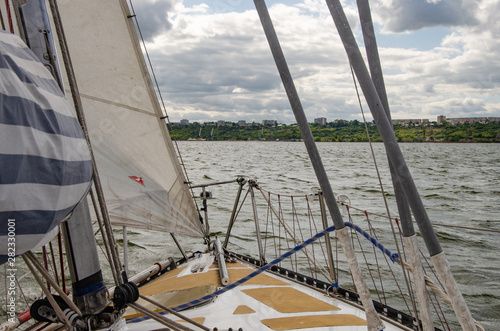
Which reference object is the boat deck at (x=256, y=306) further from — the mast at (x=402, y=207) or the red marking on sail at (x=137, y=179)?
the mast at (x=402, y=207)

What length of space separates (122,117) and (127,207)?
3.43ft

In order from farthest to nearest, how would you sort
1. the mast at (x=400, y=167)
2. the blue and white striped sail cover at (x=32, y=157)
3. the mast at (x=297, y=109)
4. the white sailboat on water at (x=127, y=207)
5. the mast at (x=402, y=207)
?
1. the mast at (x=297, y=109)
2. the mast at (x=402, y=207)
3. the mast at (x=400, y=167)
4. the white sailboat on water at (x=127, y=207)
5. the blue and white striped sail cover at (x=32, y=157)

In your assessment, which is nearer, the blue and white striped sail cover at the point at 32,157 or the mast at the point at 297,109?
the blue and white striped sail cover at the point at 32,157

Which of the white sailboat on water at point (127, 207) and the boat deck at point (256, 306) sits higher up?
the white sailboat on water at point (127, 207)

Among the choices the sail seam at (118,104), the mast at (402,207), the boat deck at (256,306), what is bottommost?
the boat deck at (256,306)

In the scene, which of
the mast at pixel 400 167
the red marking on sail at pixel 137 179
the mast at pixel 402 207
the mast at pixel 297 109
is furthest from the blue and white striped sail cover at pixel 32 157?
the red marking on sail at pixel 137 179

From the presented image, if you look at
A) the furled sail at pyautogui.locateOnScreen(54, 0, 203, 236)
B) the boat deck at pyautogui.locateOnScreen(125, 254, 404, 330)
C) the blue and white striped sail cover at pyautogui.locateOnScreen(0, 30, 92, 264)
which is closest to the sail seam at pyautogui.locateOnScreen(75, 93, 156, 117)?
the furled sail at pyautogui.locateOnScreen(54, 0, 203, 236)

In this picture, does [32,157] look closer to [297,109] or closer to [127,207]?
[297,109]

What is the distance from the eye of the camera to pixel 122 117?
4.84 m

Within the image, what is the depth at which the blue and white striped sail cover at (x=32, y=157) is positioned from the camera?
4.78 ft

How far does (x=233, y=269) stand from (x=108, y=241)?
295 cm

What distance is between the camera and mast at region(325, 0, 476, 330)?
1.92 metres

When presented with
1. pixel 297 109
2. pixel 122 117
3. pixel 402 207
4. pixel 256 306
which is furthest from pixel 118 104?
pixel 402 207

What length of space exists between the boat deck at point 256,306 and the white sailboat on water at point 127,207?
16 mm
